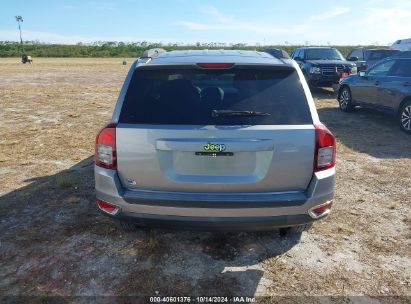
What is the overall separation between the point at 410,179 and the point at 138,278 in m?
4.55

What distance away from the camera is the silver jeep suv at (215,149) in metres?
2.81

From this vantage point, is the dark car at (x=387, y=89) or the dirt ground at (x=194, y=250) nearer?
the dirt ground at (x=194, y=250)

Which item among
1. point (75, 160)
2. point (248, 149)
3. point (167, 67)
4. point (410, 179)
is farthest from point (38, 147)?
point (410, 179)

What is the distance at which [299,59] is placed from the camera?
16.3m

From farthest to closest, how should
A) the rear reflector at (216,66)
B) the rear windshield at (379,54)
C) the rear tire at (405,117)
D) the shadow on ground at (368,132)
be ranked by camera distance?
the rear windshield at (379,54)
the rear tire at (405,117)
the shadow on ground at (368,132)
the rear reflector at (216,66)

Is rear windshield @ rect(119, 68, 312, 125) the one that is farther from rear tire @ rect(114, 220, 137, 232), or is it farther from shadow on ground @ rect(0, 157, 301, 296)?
shadow on ground @ rect(0, 157, 301, 296)

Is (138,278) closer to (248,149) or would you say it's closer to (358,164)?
(248,149)

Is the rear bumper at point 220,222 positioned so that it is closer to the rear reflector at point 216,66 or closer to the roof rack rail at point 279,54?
the rear reflector at point 216,66

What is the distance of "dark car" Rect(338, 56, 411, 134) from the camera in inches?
333

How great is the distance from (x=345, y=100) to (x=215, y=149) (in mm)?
9508

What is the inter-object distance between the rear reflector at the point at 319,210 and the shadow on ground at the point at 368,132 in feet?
13.6

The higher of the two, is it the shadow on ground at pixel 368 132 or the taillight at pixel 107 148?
the taillight at pixel 107 148

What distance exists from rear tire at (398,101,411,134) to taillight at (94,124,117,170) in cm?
767

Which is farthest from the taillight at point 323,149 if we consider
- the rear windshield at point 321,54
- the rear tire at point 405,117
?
the rear windshield at point 321,54
